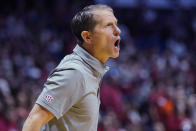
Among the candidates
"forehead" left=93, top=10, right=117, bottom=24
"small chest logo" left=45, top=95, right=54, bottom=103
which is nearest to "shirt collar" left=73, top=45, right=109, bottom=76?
"forehead" left=93, top=10, right=117, bottom=24

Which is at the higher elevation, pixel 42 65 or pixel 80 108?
Result: pixel 80 108

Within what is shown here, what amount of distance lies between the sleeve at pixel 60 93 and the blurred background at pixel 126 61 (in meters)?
3.53

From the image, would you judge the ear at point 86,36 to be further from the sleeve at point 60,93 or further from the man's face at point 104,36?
the sleeve at point 60,93

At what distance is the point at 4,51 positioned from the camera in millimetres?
7113

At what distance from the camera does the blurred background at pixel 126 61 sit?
6.17m

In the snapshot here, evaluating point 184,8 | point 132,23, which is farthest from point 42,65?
point 184,8

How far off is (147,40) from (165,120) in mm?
4126

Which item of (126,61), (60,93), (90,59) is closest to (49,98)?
(60,93)

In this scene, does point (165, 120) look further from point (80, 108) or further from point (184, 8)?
point (184, 8)

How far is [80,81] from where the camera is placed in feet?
6.11

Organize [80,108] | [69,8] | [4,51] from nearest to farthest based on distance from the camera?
1. [80,108]
2. [4,51]
3. [69,8]

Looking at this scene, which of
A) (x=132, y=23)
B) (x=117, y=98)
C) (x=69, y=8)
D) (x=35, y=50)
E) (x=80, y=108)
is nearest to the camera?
(x=80, y=108)

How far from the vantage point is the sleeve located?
1.81 metres

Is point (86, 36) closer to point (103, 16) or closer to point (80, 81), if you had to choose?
point (103, 16)
